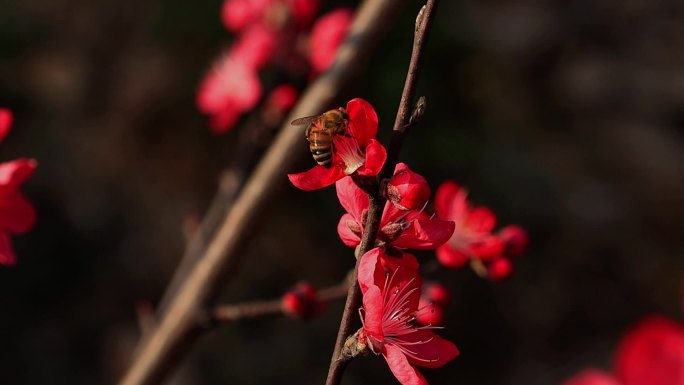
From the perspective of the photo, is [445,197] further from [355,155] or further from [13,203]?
[13,203]

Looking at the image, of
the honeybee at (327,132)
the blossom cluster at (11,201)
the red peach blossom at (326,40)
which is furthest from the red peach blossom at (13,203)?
the red peach blossom at (326,40)

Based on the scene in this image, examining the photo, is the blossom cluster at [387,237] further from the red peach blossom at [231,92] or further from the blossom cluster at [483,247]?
the red peach blossom at [231,92]

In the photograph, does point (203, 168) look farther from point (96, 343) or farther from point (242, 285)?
point (96, 343)

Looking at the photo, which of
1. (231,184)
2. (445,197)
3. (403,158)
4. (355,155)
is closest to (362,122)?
(355,155)

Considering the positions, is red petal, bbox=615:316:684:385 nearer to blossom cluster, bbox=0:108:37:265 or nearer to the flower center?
the flower center

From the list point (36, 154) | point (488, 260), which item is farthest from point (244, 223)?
point (36, 154)
